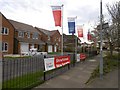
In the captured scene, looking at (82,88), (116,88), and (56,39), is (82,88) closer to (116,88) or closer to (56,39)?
(116,88)

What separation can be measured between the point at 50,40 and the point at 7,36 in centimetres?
2205

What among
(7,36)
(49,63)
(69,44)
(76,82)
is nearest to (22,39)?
(7,36)

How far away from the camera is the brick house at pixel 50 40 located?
53.9 m

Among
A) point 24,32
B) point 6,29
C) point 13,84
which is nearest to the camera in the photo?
point 13,84

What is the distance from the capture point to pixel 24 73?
31.1ft

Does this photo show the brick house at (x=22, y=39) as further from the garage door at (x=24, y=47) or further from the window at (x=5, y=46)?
the window at (x=5, y=46)

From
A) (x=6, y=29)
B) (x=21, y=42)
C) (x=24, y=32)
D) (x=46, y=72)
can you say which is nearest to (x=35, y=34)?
(x=24, y=32)

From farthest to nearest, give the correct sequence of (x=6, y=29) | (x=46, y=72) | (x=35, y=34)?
(x=35, y=34)
(x=6, y=29)
(x=46, y=72)

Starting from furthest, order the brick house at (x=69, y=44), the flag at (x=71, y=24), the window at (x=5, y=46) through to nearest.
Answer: the brick house at (x=69, y=44) → the window at (x=5, y=46) → the flag at (x=71, y=24)

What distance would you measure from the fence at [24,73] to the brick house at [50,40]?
43.0 m

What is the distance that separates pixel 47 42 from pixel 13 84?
149ft

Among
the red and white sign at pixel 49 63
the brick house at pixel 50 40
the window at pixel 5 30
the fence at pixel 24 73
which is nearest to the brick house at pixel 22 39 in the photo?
the window at pixel 5 30

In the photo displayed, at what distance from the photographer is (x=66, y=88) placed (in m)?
8.52

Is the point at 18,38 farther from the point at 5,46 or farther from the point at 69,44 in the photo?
the point at 69,44
